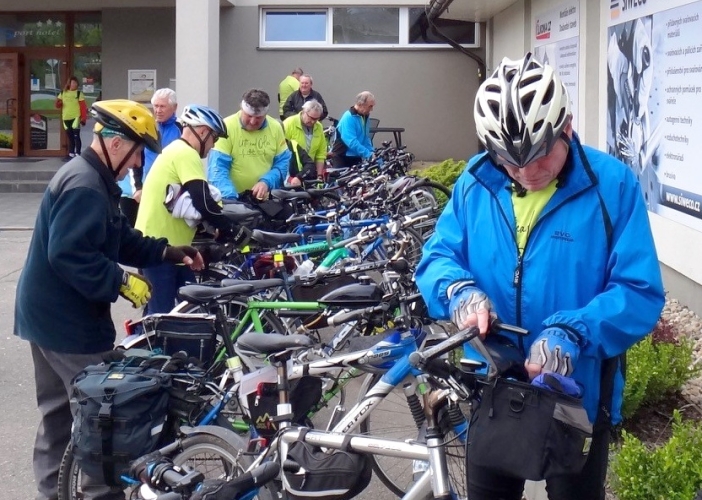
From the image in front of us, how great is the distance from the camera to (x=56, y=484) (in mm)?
4125

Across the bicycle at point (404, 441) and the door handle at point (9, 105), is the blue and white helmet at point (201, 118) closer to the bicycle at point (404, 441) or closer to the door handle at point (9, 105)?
the bicycle at point (404, 441)

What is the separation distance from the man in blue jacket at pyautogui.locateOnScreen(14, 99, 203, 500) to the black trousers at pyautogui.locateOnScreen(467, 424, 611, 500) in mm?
1820

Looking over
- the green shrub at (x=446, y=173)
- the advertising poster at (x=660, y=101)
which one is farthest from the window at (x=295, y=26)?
the advertising poster at (x=660, y=101)

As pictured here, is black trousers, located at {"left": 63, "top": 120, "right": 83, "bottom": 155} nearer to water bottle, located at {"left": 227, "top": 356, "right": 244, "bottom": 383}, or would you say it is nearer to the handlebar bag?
water bottle, located at {"left": 227, "top": 356, "right": 244, "bottom": 383}

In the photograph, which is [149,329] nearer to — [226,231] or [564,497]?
[226,231]

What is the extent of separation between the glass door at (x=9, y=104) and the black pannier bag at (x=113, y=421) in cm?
1967

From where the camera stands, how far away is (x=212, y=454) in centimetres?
375

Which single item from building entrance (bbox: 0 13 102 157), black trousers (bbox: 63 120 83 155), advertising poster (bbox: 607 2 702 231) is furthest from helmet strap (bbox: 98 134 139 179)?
building entrance (bbox: 0 13 102 157)

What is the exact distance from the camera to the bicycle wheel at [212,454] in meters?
3.71

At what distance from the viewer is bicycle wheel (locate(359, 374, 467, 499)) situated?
3.10m

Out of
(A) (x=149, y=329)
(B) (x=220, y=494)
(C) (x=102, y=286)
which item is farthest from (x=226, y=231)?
(B) (x=220, y=494)

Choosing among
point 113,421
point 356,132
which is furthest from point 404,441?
point 356,132

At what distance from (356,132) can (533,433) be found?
1021 centimetres

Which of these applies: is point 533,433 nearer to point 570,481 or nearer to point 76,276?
point 570,481
